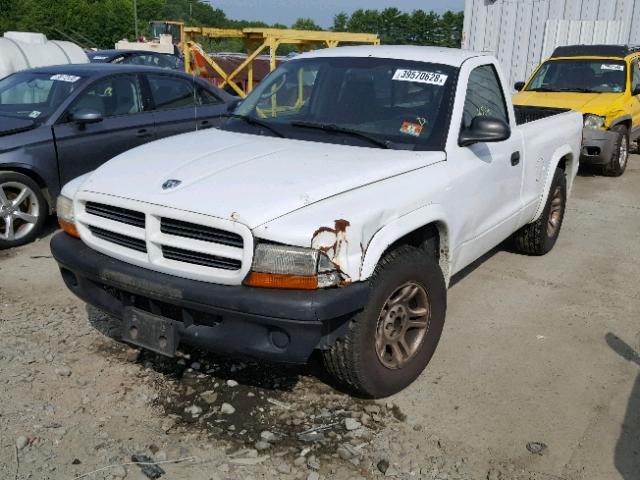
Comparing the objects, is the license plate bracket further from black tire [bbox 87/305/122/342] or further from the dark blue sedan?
the dark blue sedan

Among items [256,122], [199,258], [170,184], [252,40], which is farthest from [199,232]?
[252,40]

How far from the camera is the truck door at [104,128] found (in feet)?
20.5

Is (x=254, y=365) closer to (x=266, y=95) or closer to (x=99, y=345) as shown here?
(x=99, y=345)

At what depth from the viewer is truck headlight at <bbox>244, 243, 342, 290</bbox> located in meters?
2.86

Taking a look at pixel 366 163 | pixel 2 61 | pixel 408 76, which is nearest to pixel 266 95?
pixel 408 76

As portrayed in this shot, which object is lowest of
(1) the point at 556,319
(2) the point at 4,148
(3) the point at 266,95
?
(1) the point at 556,319

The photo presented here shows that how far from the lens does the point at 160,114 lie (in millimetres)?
7059

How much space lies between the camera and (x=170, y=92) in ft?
Result: 24.0

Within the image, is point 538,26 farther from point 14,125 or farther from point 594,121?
point 14,125

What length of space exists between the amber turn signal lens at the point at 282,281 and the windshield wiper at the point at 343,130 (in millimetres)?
1213

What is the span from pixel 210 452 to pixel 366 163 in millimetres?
1630

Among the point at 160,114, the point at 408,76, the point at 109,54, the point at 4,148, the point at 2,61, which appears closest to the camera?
the point at 408,76

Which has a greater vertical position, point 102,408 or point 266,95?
point 266,95

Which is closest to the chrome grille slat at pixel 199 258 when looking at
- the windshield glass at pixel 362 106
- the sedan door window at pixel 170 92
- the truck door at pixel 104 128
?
the windshield glass at pixel 362 106
